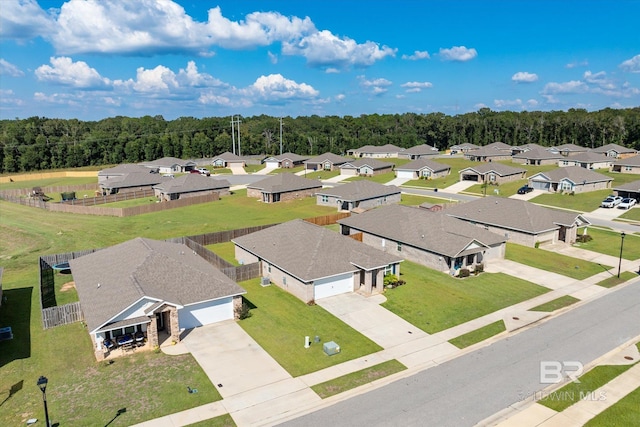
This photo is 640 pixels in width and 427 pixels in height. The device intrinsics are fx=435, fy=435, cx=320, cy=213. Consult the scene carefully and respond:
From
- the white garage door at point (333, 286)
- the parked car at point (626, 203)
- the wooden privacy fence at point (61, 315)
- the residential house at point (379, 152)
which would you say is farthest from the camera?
the residential house at point (379, 152)

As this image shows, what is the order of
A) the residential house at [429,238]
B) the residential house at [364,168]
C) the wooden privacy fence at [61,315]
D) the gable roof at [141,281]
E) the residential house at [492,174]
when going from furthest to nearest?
the residential house at [364,168], the residential house at [492,174], the residential house at [429,238], the wooden privacy fence at [61,315], the gable roof at [141,281]

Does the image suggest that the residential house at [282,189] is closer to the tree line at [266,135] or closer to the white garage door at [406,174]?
the white garage door at [406,174]

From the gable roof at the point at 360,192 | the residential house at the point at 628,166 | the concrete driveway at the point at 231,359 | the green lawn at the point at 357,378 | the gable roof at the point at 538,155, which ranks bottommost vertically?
the green lawn at the point at 357,378

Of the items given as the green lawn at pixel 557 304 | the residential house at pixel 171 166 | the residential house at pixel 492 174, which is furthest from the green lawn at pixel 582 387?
the residential house at pixel 171 166

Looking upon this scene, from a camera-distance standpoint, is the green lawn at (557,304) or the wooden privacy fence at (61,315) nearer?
the wooden privacy fence at (61,315)

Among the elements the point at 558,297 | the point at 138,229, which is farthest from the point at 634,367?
the point at 138,229

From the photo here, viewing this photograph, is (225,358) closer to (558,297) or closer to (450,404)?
(450,404)
